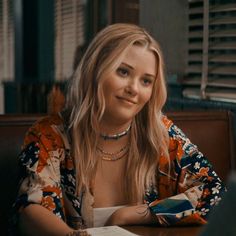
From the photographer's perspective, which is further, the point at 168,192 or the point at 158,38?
the point at 158,38

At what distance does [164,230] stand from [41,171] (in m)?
0.35

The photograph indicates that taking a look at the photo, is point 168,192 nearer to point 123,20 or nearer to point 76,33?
point 123,20

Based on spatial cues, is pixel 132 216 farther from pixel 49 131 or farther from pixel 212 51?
pixel 212 51

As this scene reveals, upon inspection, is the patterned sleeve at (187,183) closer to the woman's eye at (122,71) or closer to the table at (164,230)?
the table at (164,230)

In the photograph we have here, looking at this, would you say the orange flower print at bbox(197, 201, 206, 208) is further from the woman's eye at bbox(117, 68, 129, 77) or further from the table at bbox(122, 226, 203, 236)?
the woman's eye at bbox(117, 68, 129, 77)

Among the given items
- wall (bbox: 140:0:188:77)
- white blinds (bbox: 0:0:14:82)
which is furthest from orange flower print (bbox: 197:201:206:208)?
white blinds (bbox: 0:0:14:82)

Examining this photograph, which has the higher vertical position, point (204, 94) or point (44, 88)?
point (204, 94)

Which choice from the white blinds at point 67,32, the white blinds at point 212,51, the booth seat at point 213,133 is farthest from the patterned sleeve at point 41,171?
the white blinds at point 67,32

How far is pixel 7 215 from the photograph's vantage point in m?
1.83

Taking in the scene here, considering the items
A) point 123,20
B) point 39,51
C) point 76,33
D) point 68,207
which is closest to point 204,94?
point 68,207

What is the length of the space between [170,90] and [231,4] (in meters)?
0.65

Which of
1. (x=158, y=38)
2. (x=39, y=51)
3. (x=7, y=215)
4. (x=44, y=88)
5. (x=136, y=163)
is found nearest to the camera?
(x=136, y=163)

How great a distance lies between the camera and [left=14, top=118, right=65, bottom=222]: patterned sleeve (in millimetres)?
1534

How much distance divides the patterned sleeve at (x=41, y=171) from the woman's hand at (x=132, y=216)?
14cm
